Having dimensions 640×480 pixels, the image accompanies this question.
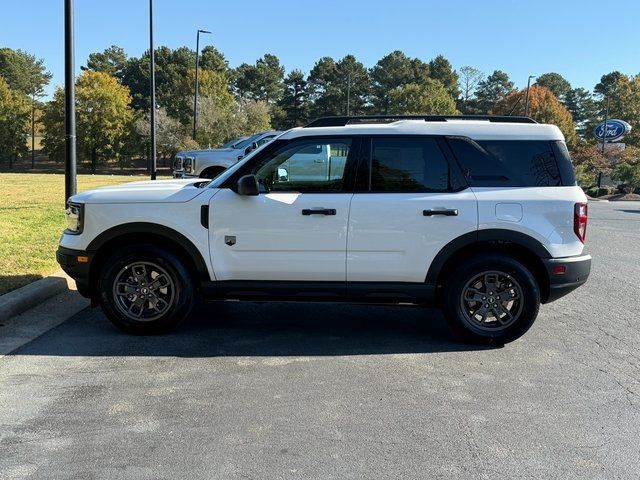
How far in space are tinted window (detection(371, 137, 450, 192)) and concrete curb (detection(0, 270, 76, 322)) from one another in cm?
366

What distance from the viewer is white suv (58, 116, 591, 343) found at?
498 centimetres

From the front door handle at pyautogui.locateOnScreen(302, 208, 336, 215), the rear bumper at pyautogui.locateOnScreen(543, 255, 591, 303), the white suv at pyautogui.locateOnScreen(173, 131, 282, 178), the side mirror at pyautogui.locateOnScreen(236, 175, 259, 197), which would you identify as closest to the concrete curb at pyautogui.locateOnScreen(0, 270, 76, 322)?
the side mirror at pyautogui.locateOnScreen(236, 175, 259, 197)

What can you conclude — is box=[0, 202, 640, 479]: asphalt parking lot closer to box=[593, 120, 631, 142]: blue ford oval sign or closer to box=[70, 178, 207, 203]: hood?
box=[70, 178, 207, 203]: hood

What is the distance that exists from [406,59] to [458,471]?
99.8 m

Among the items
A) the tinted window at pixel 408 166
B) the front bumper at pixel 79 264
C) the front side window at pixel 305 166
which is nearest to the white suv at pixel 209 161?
the front bumper at pixel 79 264

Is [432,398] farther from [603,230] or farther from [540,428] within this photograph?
[603,230]

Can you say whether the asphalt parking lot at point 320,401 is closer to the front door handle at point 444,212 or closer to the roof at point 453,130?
the front door handle at point 444,212

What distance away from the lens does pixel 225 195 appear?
510 cm

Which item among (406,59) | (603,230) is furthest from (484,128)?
(406,59)

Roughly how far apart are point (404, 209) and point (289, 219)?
3.26 feet

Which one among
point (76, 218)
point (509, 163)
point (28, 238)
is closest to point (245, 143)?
point (28, 238)

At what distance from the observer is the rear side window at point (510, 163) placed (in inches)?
198

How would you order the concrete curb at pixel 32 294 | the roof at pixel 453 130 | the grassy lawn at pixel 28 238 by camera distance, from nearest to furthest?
the roof at pixel 453 130
the concrete curb at pixel 32 294
the grassy lawn at pixel 28 238

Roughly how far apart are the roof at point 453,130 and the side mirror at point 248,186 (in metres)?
0.55
